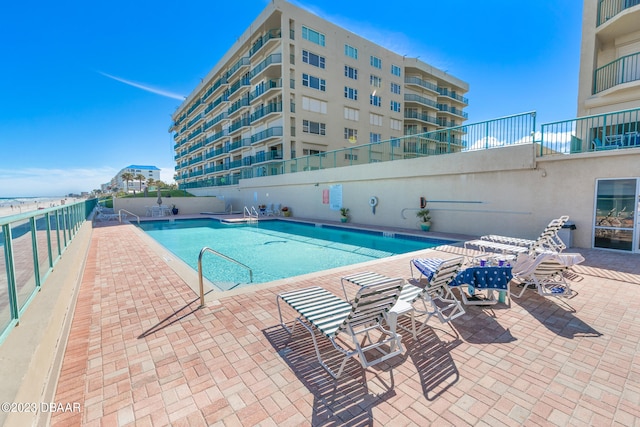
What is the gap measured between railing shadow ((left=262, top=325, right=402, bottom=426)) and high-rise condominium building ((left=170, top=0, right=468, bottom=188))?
18.4 metres

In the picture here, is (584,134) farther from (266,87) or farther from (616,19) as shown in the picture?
(266,87)

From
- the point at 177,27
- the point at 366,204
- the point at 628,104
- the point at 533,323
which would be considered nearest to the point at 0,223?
the point at 533,323

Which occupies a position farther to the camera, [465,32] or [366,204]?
[465,32]

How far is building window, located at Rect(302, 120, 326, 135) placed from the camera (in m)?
28.3

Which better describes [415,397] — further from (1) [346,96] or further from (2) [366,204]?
(1) [346,96]

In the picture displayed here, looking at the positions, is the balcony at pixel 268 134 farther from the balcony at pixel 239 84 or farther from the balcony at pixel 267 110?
the balcony at pixel 239 84

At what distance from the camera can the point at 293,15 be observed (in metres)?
26.4

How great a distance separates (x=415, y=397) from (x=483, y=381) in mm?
726

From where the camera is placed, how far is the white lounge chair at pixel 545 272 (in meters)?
4.68

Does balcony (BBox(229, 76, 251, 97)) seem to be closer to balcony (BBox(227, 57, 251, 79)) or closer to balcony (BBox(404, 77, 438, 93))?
balcony (BBox(227, 57, 251, 79))

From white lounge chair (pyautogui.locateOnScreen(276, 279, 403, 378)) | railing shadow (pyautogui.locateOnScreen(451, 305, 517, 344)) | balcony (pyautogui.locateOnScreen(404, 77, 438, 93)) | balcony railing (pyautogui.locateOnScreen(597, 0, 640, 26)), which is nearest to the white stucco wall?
railing shadow (pyautogui.locateOnScreen(451, 305, 517, 344))

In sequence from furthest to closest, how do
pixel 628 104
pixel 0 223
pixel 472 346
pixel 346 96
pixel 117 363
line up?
pixel 346 96 → pixel 628 104 → pixel 472 346 → pixel 117 363 → pixel 0 223

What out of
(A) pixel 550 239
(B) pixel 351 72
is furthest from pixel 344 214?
(B) pixel 351 72

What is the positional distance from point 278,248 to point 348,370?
8803 millimetres
